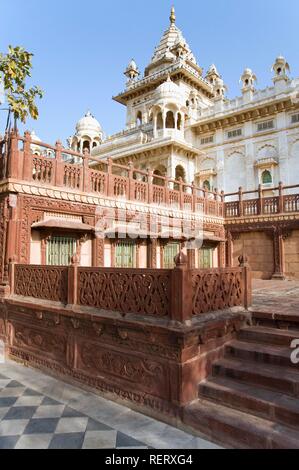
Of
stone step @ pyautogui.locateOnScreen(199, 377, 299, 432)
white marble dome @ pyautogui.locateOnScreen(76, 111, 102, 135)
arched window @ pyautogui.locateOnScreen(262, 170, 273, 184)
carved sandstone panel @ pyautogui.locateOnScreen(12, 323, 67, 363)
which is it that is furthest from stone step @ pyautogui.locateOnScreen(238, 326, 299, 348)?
white marble dome @ pyautogui.locateOnScreen(76, 111, 102, 135)

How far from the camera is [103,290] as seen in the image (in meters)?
5.18

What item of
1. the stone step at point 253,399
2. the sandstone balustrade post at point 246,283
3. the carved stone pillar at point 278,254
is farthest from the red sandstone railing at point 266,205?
the stone step at point 253,399

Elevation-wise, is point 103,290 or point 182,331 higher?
point 103,290

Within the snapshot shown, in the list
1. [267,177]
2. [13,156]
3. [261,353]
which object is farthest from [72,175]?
[267,177]

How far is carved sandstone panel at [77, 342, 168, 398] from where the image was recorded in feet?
14.4

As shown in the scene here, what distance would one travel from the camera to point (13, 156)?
7.75m

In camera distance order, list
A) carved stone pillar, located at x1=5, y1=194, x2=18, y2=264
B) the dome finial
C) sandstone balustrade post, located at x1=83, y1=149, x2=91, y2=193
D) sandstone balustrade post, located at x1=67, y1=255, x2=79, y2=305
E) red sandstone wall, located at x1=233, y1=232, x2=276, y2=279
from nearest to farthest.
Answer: sandstone balustrade post, located at x1=67, y1=255, x2=79, y2=305 → carved stone pillar, located at x1=5, y1=194, x2=18, y2=264 → sandstone balustrade post, located at x1=83, y1=149, x2=91, y2=193 → red sandstone wall, located at x1=233, y1=232, x2=276, y2=279 → the dome finial

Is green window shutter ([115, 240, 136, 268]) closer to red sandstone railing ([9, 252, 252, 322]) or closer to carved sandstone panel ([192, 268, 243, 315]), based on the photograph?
red sandstone railing ([9, 252, 252, 322])

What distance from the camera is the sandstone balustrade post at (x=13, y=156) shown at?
25.2 feet

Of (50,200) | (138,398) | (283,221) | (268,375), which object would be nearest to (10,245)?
(50,200)

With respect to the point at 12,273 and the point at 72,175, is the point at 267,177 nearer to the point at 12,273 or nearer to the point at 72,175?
the point at 72,175

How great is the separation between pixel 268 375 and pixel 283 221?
11.9 meters

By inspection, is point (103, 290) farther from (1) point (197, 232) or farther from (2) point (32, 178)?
(1) point (197, 232)

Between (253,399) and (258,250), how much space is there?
1267cm
